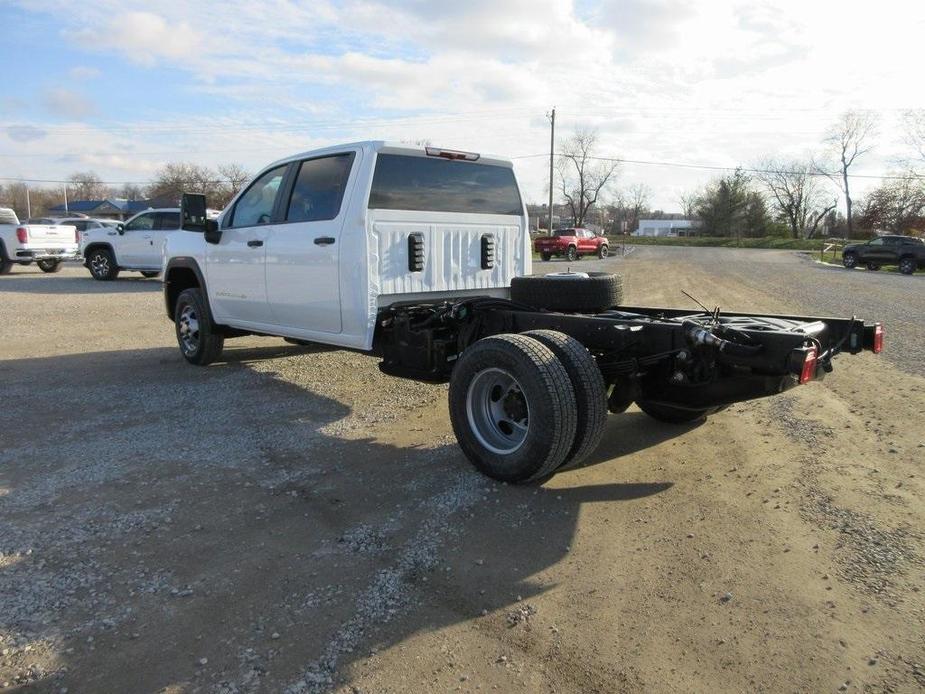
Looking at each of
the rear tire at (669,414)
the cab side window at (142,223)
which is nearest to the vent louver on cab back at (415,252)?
the rear tire at (669,414)

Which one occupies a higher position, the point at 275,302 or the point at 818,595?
the point at 275,302

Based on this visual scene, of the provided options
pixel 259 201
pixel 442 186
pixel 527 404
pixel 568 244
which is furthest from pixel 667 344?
pixel 568 244

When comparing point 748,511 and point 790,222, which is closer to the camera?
point 748,511

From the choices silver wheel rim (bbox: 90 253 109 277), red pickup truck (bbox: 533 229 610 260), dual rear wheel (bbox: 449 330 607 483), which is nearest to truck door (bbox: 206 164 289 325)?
dual rear wheel (bbox: 449 330 607 483)

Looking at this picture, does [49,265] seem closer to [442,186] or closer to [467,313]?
[442,186]

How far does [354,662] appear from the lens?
2568 millimetres

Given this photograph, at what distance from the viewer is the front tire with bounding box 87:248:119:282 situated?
18766 mm

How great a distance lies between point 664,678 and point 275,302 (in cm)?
480

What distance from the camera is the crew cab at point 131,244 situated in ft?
58.7

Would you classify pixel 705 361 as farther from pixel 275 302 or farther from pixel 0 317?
pixel 0 317

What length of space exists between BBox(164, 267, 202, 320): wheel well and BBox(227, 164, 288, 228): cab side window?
1364mm

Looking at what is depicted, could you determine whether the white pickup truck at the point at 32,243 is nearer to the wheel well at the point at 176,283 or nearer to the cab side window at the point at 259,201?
the wheel well at the point at 176,283

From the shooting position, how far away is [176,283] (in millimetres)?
8086

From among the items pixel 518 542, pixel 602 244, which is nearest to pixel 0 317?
pixel 518 542
